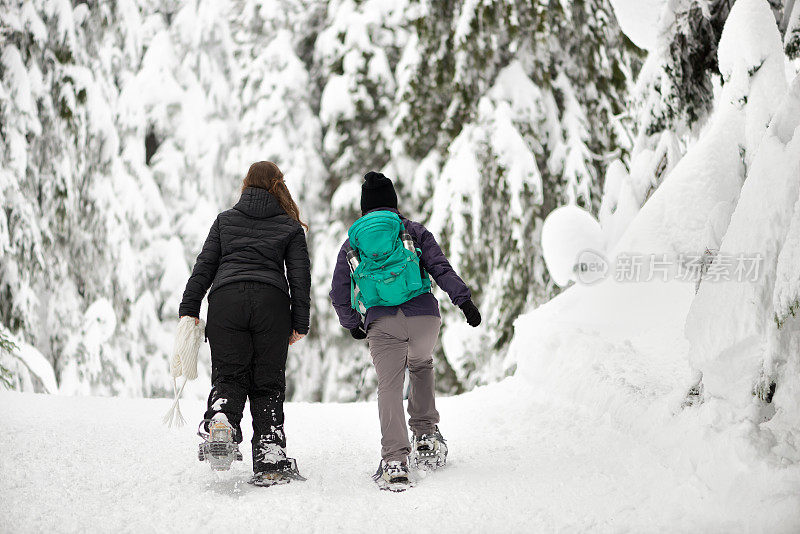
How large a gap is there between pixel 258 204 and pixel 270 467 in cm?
128

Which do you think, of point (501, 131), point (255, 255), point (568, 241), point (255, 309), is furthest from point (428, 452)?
point (501, 131)

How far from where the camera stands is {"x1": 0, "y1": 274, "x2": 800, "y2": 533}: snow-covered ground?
2.82 m

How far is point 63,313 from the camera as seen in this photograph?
30.3 feet

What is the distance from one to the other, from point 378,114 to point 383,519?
7826 millimetres

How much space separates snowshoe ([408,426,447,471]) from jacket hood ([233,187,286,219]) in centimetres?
137

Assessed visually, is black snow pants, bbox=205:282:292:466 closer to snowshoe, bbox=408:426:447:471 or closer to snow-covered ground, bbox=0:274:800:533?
snow-covered ground, bbox=0:274:800:533

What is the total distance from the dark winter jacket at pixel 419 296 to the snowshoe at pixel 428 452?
638 millimetres

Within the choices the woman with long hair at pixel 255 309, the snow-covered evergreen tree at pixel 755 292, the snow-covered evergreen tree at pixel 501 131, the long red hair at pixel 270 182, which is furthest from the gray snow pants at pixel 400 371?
the snow-covered evergreen tree at pixel 501 131

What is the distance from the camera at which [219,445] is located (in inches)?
126

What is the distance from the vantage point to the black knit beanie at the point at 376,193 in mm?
3662

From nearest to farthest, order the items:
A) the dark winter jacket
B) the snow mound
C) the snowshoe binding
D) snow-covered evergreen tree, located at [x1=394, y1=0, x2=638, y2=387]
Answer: the snowshoe binding < the dark winter jacket < the snow mound < snow-covered evergreen tree, located at [x1=394, y1=0, x2=638, y2=387]

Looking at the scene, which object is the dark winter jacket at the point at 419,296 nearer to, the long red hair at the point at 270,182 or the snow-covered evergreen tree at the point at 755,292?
the long red hair at the point at 270,182

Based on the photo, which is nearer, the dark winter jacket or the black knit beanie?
the dark winter jacket

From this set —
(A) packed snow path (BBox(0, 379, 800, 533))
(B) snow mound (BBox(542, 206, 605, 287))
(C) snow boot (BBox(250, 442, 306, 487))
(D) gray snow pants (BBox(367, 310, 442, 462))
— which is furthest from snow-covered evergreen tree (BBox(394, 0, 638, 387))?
(C) snow boot (BBox(250, 442, 306, 487))
